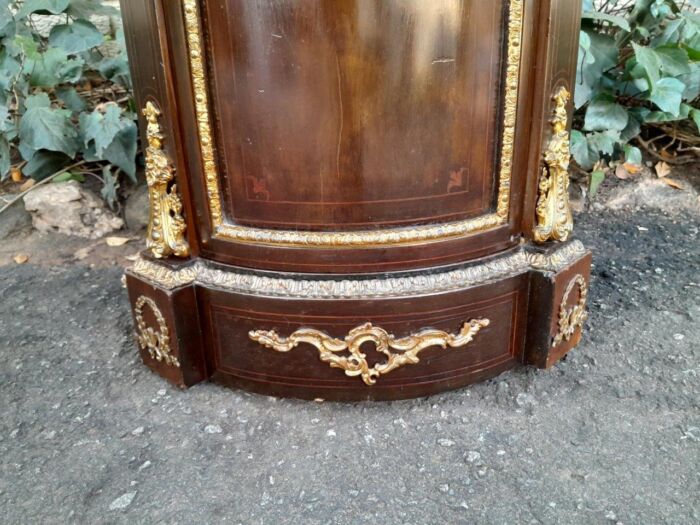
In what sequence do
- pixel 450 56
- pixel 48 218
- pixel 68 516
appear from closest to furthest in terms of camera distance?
pixel 68 516 → pixel 450 56 → pixel 48 218

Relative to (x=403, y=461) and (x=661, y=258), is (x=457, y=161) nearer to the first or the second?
(x=403, y=461)

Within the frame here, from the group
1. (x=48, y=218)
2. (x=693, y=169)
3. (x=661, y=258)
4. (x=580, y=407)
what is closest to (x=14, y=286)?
(x=48, y=218)

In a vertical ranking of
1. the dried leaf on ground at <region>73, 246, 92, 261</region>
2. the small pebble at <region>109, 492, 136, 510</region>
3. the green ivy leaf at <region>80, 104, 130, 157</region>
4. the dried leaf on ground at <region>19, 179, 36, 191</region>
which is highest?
the green ivy leaf at <region>80, 104, 130, 157</region>

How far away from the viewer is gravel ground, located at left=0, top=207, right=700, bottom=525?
109 cm

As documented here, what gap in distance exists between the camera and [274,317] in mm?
1332

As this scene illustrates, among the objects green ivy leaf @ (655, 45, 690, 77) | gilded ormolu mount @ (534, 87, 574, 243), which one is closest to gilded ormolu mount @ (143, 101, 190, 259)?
gilded ormolu mount @ (534, 87, 574, 243)

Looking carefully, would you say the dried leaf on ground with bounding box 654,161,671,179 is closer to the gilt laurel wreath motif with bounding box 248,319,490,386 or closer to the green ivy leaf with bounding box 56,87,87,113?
the gilt laurel wreath motif with bounding box 248,319,490,386

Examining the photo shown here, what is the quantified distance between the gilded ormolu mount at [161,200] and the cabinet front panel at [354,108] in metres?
0.13

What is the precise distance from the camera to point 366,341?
1319mm

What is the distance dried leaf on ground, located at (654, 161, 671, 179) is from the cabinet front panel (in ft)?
5.53

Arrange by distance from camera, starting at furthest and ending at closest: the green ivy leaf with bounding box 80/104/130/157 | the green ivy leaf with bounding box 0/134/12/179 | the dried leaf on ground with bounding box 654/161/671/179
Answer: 1. the dried leaf on ground with bounding box 654/161/671/179
2. the green ivy leaf with bounding box 0/134/12/179
3. the green ivy leaf with bounding box 80/104/130/157

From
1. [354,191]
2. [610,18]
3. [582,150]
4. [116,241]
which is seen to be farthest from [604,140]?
[116,241]

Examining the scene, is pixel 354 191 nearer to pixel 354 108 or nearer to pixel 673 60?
pixel 354 108

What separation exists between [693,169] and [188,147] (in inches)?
92.8
